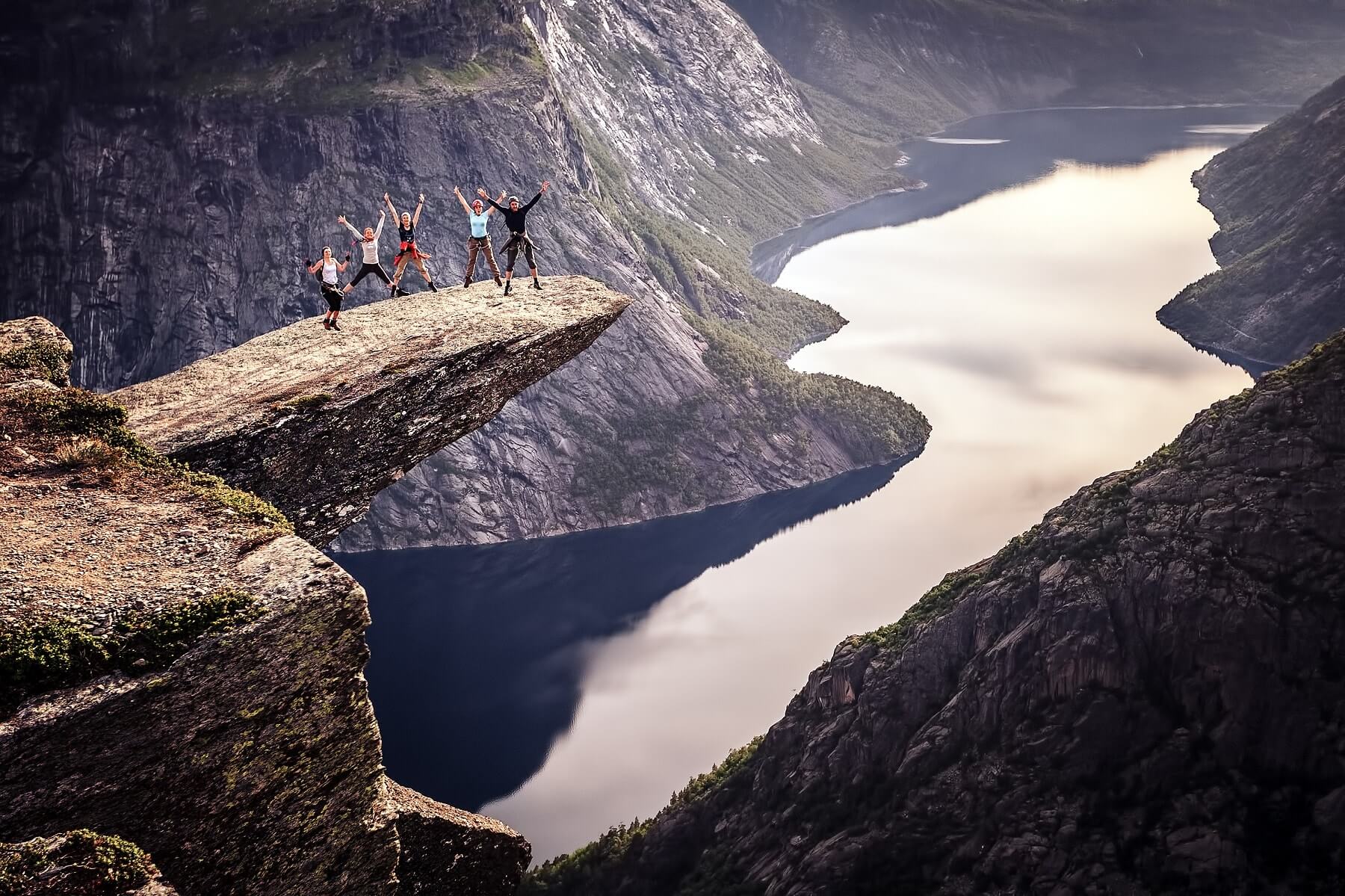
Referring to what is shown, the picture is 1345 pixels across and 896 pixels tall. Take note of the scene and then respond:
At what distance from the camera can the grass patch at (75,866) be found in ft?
→ 74.6

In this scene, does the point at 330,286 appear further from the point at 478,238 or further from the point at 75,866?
the point at 75,866

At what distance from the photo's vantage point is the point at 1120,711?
200ft

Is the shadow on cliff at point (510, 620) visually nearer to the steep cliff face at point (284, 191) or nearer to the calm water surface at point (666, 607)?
the calm water surface at point (666, 607)

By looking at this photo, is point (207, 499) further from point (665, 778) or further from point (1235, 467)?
point (665, 778)

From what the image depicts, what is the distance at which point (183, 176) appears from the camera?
167125mm

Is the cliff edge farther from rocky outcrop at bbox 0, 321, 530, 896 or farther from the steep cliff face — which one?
the steep cliff face

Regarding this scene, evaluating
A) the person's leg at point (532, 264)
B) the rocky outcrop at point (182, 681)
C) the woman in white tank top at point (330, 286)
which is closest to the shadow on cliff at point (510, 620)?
the person's leg at point (532, 264)

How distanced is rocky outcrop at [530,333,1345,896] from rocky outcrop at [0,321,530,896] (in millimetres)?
38651

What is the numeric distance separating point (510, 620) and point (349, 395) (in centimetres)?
11307

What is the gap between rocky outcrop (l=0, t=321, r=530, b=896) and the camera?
24.3 m

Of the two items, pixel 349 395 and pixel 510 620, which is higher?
pixel 510 620

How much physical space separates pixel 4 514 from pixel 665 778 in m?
82.0

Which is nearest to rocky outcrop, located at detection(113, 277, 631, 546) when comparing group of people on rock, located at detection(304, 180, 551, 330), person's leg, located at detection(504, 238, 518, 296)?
person's leg, located at detection(504, 238, 518, 296)

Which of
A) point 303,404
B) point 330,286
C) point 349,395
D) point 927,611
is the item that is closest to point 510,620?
point 927,611
